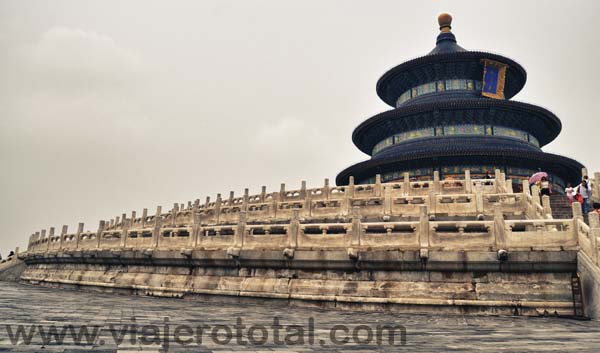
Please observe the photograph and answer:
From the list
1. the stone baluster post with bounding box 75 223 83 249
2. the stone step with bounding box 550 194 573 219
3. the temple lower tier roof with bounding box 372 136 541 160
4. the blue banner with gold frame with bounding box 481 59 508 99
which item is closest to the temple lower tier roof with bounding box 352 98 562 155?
the temple lower tier roof with bounding box 372 136 541 160

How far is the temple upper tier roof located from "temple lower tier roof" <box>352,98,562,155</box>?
4001mm

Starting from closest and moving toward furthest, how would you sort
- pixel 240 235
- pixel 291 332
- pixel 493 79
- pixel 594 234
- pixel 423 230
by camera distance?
pixel 291 332
pixel 594 234
pixel 423 230
pixel 240 235
pixel 493 79

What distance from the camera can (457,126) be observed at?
39031 mm

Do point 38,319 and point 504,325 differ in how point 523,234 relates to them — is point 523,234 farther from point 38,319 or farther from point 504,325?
point 38,319

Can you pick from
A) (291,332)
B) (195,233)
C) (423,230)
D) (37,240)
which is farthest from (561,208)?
(37,240)

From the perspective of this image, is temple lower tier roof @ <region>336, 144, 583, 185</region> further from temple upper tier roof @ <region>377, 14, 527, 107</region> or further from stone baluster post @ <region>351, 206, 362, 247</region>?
stone baluster post @ <region>351, 206, 362, 247</region>

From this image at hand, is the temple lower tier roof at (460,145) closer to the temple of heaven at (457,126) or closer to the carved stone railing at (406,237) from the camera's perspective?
the temple of heaven at (457,126)

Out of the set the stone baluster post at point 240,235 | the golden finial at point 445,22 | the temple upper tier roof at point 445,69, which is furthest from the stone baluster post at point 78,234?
the golden finial at point 445,22

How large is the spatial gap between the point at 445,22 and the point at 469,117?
14.5 metres

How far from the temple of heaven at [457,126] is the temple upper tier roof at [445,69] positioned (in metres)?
0.09

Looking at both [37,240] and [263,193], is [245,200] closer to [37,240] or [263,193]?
[263,193]

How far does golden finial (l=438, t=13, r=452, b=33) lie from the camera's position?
48.0 metres

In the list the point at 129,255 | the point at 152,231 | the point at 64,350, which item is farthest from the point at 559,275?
the point at 129,255

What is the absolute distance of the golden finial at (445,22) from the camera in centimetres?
→ 4803
